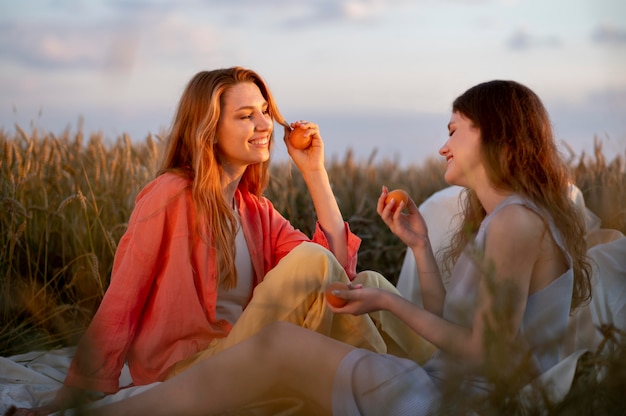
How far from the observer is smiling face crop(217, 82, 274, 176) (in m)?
3.11

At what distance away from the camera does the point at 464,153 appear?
2.52 metres

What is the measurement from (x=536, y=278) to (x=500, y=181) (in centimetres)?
31

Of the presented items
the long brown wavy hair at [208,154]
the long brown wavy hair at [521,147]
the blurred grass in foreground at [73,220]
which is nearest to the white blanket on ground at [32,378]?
the blurred grass in foreground at [73,220]

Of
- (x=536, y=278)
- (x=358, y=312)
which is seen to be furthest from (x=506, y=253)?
(x=358, y=312)

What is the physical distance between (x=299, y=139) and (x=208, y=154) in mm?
422

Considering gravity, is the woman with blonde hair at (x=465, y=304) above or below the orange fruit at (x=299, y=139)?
below

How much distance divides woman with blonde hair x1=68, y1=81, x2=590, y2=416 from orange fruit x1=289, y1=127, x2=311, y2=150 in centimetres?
86

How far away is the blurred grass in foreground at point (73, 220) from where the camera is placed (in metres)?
3.68

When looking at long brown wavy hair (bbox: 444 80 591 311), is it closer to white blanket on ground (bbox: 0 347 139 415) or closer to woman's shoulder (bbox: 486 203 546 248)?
woman's shoulder (bbox: 486 203 546 248)

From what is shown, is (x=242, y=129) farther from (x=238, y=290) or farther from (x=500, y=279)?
(x=500, y=279)

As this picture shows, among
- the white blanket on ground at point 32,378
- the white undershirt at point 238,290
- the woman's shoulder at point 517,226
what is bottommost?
the white blanket on ground at point 32,378

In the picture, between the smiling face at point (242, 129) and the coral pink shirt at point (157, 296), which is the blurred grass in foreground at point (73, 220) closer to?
the coral pink shirt at point (157, 296)

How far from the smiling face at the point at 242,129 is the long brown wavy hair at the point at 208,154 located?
0.03 meters

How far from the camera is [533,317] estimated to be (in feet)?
7.66
